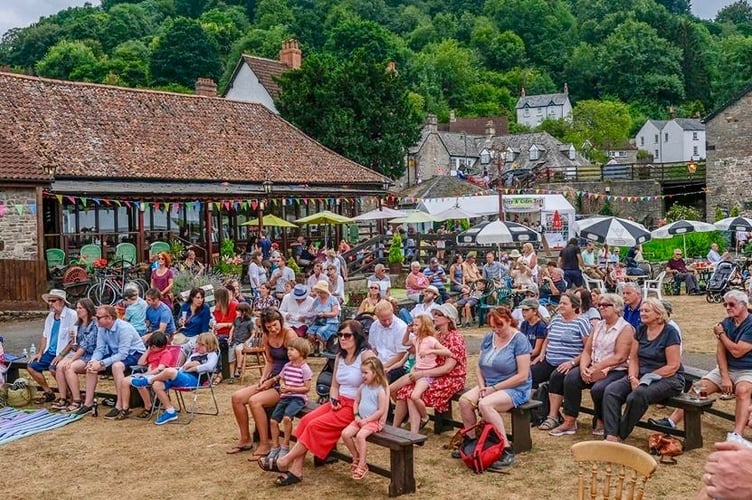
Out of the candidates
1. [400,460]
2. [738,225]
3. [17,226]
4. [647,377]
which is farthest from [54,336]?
[738,225]

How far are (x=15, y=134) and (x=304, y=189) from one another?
9.31m

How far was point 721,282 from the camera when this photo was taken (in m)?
19.0

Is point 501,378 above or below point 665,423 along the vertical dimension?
above

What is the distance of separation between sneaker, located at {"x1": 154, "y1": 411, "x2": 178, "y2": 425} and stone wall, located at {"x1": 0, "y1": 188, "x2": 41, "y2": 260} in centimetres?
1263

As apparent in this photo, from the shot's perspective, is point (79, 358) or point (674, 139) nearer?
point (79, 358)

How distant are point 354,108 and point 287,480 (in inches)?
1188

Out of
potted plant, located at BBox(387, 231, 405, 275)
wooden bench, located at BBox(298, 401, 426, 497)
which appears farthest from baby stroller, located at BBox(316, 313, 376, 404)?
potted plant, located at BBox(387, 231, 405, 275)

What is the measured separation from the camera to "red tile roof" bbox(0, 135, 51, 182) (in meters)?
19.6

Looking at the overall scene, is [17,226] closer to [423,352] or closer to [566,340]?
[423,352]

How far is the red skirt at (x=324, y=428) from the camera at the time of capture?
22.8ft

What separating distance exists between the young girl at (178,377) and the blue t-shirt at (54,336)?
1.77 metres

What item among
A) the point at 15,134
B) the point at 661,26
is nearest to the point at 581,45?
the point at 661,26

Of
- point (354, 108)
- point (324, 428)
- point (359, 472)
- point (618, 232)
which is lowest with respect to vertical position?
point (359, 472)

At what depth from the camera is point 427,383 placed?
7.91 m
